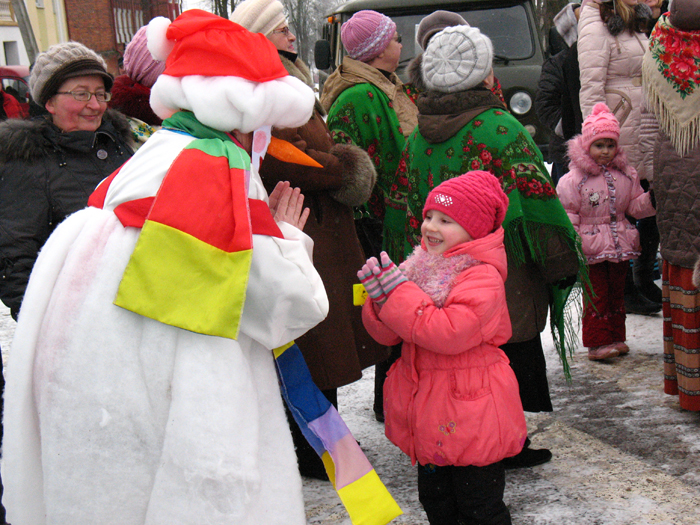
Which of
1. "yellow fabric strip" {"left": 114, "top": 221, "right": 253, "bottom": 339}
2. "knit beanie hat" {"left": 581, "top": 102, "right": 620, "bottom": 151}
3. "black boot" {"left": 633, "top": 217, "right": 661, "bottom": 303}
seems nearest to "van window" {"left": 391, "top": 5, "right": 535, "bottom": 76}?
"black boot" {"left": 633, "top": 217, "right": 661, "bottom": 303}

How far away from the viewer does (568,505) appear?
264cm

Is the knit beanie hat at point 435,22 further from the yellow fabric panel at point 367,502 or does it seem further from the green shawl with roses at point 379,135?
the yellow fabric panel at point 367,502

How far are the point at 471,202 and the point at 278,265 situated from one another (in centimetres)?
83

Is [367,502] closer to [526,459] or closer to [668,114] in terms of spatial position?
[526,459]

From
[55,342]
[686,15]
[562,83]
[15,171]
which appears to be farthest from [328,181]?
[562,83]

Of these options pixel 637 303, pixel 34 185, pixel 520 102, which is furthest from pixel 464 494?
pixel 520 102

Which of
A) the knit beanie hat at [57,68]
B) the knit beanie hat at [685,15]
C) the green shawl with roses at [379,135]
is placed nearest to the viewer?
the knit beanie hat at [57,68]

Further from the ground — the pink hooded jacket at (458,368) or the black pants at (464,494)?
the pink hooded jacket at (458,368)

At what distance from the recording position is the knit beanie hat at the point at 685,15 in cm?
291

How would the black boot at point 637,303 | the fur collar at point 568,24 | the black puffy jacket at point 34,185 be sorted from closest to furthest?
the black puffy jacket at point 34,185 < the black boot at point 637,303 < the fur collar at point 568,24

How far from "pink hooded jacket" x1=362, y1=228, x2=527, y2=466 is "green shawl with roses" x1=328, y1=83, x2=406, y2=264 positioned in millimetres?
1015

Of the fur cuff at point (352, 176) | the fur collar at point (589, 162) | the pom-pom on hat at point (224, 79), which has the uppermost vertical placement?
the pom-pom on hat at point (224, 79)

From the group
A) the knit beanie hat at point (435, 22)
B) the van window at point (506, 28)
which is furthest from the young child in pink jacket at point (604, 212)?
the van window at point (506, 28)

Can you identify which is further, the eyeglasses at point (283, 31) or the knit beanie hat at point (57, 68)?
the eyeglasses at point (283, 31)
